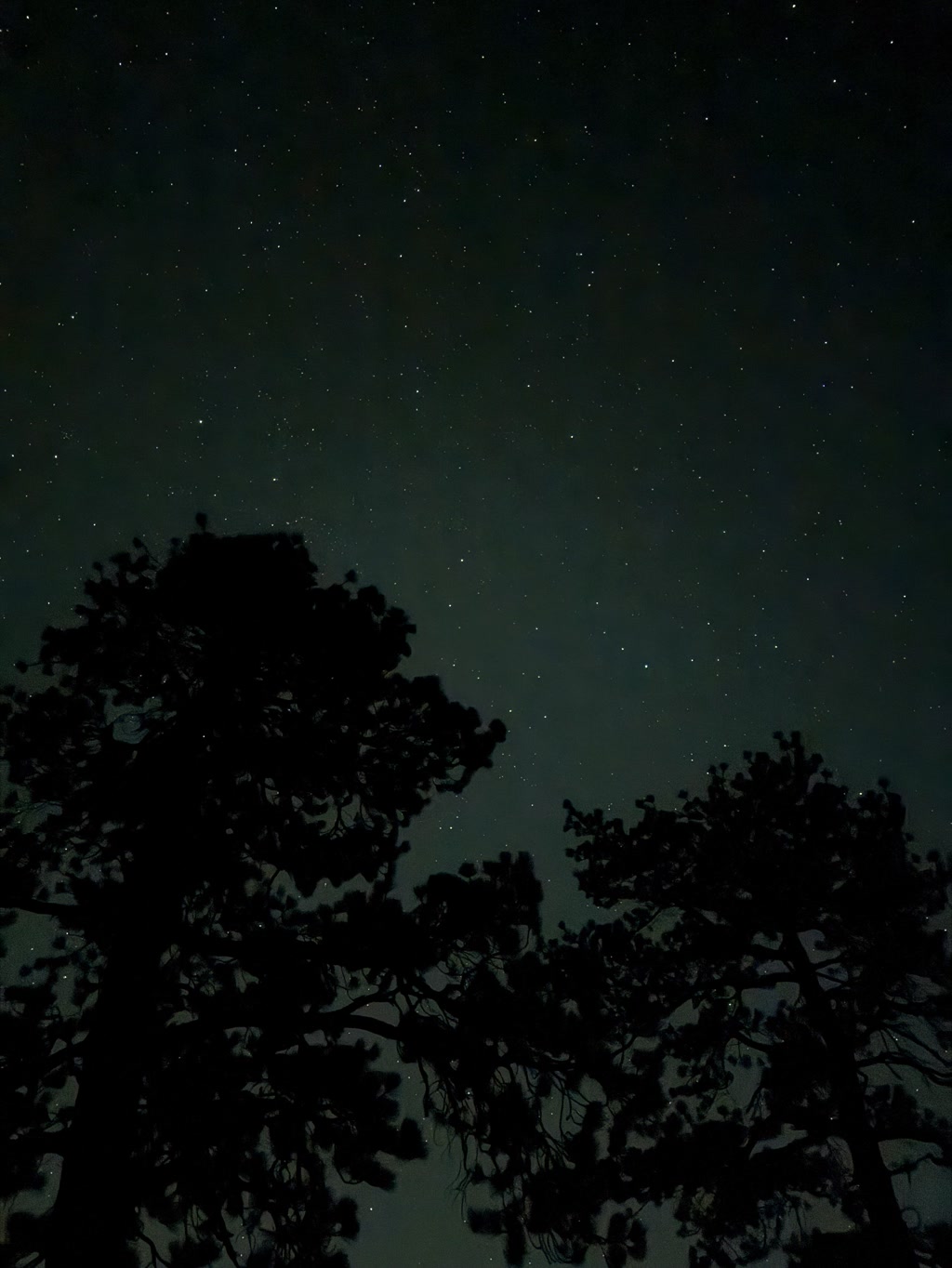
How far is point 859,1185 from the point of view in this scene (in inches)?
425

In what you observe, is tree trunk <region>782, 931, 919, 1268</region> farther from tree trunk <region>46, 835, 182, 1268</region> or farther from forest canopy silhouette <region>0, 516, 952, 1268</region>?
tree trunk <region>46, 835, 182, 1268</region>

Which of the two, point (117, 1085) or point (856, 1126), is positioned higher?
point (856, 1126)

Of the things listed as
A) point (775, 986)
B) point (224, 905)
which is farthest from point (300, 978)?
point (775, 986)

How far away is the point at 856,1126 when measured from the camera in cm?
1073

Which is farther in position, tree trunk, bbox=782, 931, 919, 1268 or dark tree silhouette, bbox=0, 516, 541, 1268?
tree trunk, bbox=782, 931, 919, 1268

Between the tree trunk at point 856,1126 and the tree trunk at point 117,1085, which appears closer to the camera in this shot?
the tree trunk at point 117,1085

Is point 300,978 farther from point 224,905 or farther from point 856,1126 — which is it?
point 856,1126

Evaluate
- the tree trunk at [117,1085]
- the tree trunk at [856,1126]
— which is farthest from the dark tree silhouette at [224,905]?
the tree trunk at [856,1126]

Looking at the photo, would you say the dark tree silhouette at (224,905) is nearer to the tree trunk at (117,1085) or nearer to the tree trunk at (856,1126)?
the tree trunk at (117,1085)

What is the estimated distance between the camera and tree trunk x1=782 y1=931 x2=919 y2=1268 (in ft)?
33.6

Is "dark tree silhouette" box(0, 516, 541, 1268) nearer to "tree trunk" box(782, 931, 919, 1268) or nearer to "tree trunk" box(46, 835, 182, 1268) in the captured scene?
"tree trunk" box(46, 835, 182, 1268)

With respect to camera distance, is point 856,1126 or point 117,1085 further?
point 856,1126

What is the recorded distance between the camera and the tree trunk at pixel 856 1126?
33.6 feet

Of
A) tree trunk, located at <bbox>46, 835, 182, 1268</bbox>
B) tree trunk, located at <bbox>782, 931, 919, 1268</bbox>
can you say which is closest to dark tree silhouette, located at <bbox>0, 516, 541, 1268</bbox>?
tree trunk, located at <bbox>46, 835, 182, 1268</bbox>
